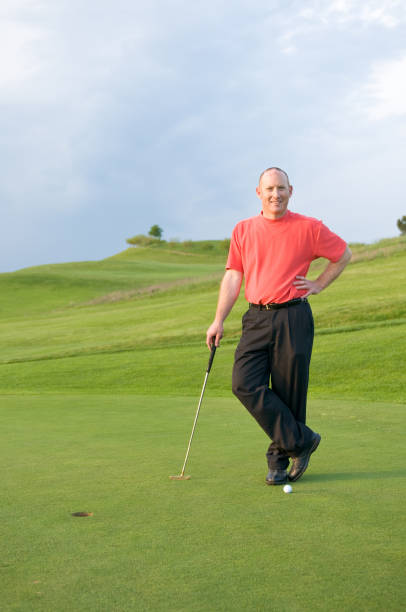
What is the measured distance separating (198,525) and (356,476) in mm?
1531

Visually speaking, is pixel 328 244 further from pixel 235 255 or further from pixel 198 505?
pixel 198 505

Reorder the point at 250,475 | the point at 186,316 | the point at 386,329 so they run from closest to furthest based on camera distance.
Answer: the point at 250,475 < the point at 386,329 < the point at 186,316

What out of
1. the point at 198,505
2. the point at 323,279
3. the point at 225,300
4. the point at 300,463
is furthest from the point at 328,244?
the point at 198,505

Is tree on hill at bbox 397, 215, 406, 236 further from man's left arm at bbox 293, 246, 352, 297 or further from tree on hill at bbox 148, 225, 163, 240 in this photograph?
man's left arm at bbox 293, 246, 352, 297

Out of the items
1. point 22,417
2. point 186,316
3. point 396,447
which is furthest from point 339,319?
point 396,447

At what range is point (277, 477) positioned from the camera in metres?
4.69

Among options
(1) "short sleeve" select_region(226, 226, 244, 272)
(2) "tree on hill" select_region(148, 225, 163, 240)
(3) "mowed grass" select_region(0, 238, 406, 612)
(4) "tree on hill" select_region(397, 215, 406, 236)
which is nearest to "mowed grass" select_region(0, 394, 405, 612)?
(3) "mowed grass" select_region(0, 238, 406, 612)

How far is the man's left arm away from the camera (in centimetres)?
496

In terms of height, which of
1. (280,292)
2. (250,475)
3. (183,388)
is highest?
(280,292)

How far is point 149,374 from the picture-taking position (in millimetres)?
14180

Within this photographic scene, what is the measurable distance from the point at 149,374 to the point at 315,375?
3377mm

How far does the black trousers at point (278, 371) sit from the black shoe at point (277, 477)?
0.45 feet

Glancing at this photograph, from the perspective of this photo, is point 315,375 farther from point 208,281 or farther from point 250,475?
point 208,281

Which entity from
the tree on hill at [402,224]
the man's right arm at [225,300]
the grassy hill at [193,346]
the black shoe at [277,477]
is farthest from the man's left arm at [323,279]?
the tree on hill at [402,224]
